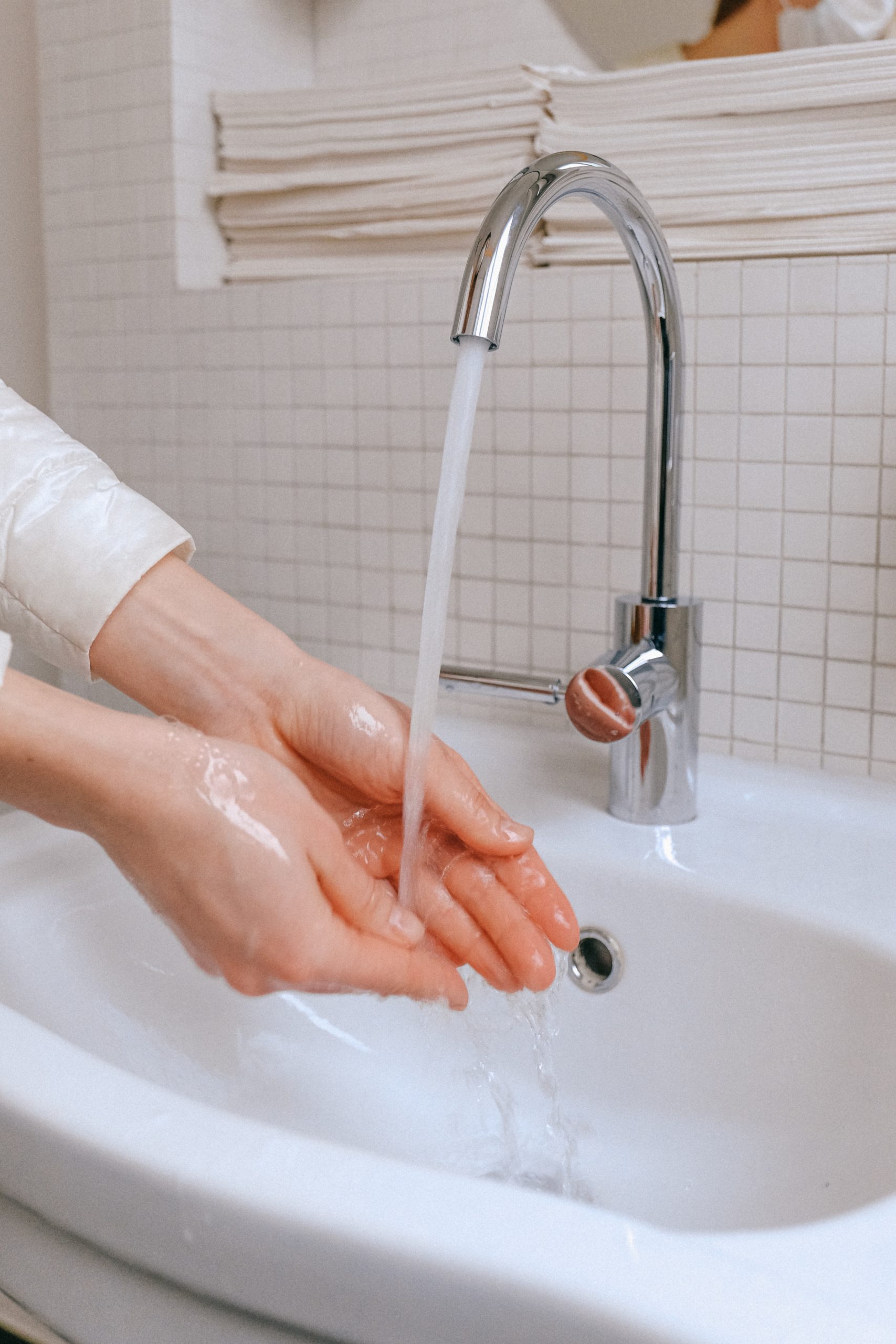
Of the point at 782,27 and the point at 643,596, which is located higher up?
the point at 782,27

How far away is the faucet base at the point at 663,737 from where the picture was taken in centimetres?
78

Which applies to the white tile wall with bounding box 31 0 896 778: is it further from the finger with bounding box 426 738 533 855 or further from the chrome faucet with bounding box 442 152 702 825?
the finger with bounding box 426 738 533 855

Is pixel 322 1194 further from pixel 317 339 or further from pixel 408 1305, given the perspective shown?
pixel 317 339

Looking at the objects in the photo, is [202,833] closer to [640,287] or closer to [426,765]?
[426,765]

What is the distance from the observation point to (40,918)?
0.74 meters

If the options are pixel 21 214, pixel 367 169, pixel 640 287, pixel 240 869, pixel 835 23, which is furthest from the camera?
pixel 21 214

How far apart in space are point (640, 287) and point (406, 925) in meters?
0.42

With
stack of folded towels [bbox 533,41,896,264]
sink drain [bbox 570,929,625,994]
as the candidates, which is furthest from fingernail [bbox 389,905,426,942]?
stack of folded towels [bbox 533,41,896,264]

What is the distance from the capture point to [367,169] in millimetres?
1004

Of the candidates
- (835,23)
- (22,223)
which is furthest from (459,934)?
(22,223)

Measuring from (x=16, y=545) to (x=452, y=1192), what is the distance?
47 centimetres

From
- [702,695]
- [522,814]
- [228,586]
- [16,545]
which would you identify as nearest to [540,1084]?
[522,814]

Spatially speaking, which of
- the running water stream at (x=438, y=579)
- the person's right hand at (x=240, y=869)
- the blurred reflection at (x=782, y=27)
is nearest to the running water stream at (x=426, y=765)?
the running water stream at (x=438, y=579)

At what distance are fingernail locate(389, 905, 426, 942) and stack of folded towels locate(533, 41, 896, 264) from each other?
1.80 feet
